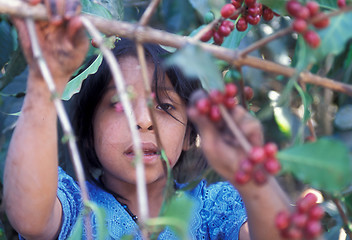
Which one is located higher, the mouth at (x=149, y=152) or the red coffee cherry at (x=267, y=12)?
the red coffee cherry at (x=267, y=12)

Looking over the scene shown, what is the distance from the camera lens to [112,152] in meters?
1.17

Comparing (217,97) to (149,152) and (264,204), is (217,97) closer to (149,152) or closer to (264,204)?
(264,204)

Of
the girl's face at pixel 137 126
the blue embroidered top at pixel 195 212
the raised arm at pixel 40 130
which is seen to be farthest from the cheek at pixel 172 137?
the raised arm at pixel 40 130

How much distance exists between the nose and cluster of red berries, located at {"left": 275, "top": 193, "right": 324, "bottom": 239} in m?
0.56

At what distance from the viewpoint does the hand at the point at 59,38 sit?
0.63 m

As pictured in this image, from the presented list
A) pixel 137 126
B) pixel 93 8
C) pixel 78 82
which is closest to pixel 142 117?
pixel 137 126

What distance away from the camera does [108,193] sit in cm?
133

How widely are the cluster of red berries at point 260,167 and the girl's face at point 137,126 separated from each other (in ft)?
1.87

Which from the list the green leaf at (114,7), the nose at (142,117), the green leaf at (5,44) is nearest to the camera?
the nose at (142,117)

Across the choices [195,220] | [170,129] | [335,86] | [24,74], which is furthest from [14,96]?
[335,86]

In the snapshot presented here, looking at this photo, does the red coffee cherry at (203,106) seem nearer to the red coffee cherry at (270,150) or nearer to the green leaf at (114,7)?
the red coffee cherry at (270,150)

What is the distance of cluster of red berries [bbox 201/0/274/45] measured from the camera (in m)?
0.82

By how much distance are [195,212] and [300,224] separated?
0.88 m

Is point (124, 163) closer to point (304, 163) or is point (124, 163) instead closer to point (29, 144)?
point (29, 144)
